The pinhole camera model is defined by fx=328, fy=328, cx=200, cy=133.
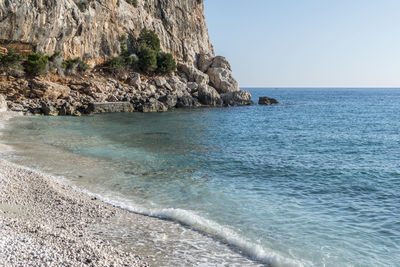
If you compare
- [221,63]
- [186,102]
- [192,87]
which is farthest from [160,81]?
[221,63]

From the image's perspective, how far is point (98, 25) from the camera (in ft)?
214

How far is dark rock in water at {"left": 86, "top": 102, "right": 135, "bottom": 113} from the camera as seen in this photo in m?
50.5

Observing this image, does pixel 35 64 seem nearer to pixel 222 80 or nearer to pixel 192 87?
pixel 192 87

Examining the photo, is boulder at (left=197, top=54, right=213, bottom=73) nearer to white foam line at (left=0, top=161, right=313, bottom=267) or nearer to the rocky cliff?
the rocky cliff

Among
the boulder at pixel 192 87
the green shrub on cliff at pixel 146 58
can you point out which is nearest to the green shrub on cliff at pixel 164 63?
the green shrub on cliff at pixel 146 58

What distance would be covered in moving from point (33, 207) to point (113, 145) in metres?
15.4

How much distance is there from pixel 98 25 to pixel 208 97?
26.4m

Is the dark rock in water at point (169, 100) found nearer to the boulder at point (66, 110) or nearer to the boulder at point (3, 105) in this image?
the boulder at point (66, 110)

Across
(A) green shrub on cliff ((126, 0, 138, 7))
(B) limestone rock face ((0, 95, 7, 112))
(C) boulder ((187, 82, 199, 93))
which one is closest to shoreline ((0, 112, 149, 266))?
(B) limestone rock face ((0, 95, 7, 112))

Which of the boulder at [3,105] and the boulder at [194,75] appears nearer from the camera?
the boulder at [3,105]

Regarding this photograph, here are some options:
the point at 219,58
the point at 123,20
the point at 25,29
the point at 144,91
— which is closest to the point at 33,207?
the point at 25,29

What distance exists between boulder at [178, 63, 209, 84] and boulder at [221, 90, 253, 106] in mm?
5736

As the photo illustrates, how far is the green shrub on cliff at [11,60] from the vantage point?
155 ft

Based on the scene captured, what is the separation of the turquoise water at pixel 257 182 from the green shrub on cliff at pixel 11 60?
720 inches
